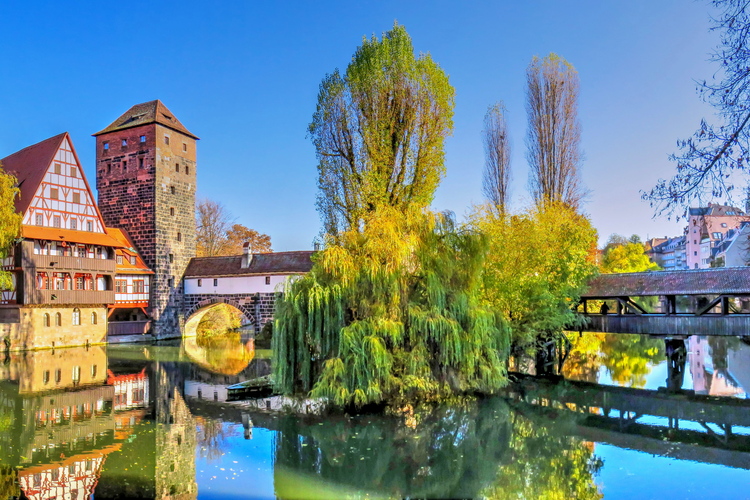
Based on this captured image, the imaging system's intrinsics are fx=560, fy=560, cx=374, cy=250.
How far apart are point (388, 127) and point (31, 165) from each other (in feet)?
55.8

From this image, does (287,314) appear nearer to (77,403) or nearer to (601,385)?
(77,403)

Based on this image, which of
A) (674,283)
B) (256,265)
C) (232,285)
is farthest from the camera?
(232,285)

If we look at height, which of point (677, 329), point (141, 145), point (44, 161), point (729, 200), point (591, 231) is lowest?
point (677, 329)

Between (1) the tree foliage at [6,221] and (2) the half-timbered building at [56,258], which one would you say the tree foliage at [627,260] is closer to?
(2) the half-timbered building at [56,258]

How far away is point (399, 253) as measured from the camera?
39.4 feet

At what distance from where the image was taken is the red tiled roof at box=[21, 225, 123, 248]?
23125 mm

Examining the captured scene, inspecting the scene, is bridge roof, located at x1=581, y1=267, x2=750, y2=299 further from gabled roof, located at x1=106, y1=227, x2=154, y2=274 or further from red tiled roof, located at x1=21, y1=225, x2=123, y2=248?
gabled roof, located at x1=106, y1=227, x2=154, y2=274

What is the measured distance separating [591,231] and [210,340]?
66.6ft

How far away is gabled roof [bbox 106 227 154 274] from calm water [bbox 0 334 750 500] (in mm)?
12038

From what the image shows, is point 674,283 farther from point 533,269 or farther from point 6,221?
point 6,221

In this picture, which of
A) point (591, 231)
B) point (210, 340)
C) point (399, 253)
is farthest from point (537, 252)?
point (210, 340)

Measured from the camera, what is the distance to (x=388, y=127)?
63.0 ft

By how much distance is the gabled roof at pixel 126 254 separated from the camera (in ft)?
92.5

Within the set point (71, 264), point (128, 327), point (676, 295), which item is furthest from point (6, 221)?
point (676, 295)
